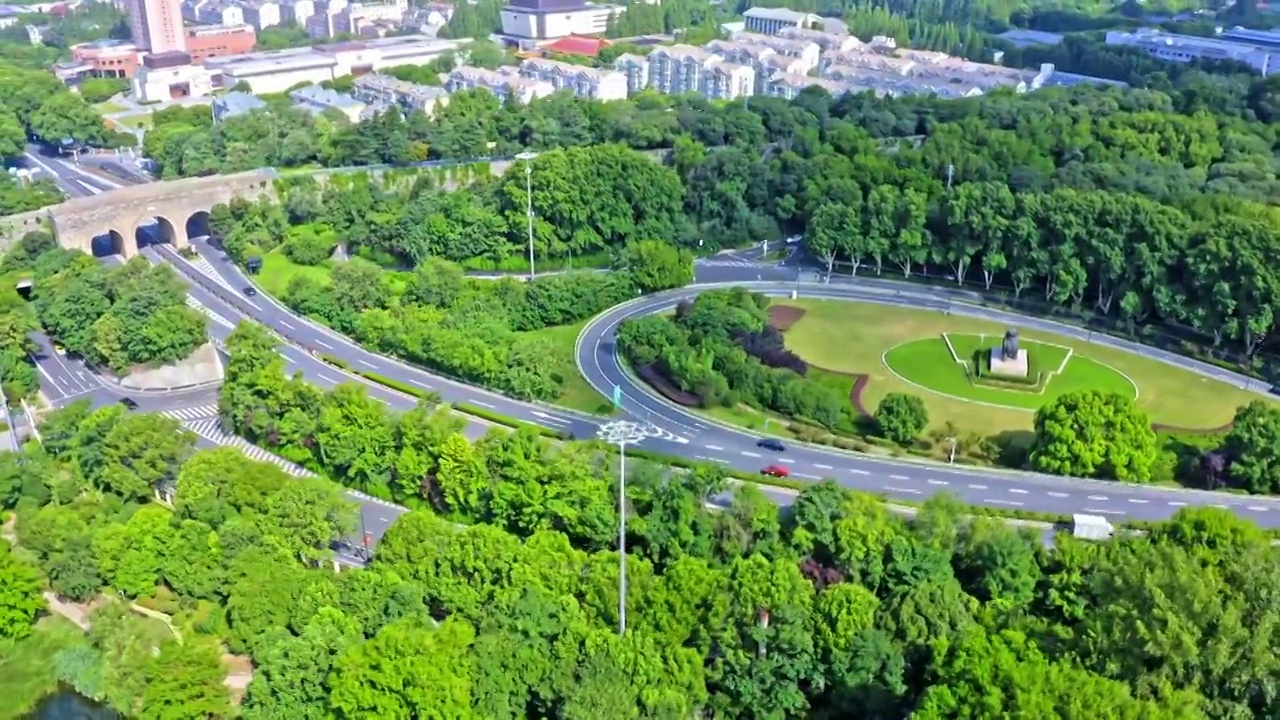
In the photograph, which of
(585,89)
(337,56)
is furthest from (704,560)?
(337,56)

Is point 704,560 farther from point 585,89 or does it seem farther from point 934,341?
point 585,89

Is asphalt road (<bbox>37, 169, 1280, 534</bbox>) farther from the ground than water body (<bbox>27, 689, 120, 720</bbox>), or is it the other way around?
asphalt road (<bbox>37, 169, 1280, 534</bbox>)

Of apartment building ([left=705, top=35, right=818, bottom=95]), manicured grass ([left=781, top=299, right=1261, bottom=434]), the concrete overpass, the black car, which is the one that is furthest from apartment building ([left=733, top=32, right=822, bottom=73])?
the black car

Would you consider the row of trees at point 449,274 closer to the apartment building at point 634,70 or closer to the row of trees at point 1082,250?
the row of trees at point 1082,250

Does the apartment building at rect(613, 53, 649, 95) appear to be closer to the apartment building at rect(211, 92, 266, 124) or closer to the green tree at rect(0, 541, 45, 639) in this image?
the apartment building at rect(211, 92, 266, 124)

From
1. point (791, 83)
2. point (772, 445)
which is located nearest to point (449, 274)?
point (772, 445)

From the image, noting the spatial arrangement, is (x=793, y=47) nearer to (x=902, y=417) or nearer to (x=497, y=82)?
(x=497, y=82)

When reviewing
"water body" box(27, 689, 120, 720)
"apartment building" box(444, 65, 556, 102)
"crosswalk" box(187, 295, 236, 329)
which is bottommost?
"water body" box(27, 689, 120, 720)
